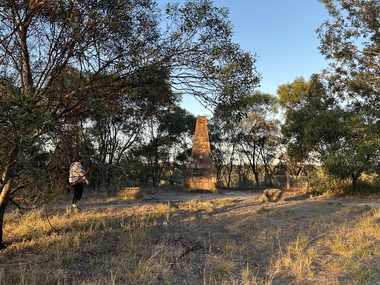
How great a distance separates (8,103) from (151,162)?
69.0 feet

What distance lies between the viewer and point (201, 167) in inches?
779

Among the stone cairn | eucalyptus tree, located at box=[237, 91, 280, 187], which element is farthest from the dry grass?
eucalyptus tree, located at box=[237, 91, 280, 187]

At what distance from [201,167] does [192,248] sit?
43.8 feet

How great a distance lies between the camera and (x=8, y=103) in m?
3.27

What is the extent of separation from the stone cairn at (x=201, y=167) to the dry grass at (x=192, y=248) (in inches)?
382

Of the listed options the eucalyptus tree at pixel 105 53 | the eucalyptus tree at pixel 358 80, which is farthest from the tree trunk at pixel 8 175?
the eucalyptus tree at pixel 358 80

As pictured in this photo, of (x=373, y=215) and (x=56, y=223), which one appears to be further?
(x=373, y=215)

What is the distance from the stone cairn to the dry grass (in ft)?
31.8

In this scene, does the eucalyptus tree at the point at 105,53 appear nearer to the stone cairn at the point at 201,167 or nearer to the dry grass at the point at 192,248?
the dry grass at the point at 192,248

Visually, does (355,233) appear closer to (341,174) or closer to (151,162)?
(341,174)

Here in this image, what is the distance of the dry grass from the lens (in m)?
4.96

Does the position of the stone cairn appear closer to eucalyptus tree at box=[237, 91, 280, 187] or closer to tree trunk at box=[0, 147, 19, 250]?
eucalyptus tree at box=[237, 91, 280, 187]

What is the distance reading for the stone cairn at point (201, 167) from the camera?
1955cm

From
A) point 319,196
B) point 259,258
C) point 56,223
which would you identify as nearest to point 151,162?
point 319,196
